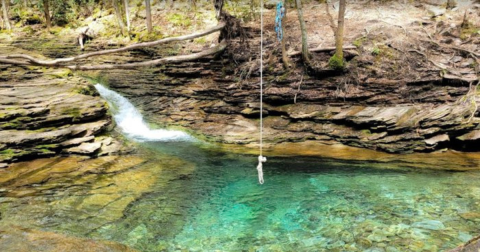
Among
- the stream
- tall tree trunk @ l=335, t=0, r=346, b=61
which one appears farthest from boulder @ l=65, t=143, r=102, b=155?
tall tree trunk @ l=335, t=0, r=346, b=61

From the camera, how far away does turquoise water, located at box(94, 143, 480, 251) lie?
18.3 feet

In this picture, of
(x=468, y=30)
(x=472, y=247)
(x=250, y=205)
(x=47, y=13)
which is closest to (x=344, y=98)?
(x=468, y=30)

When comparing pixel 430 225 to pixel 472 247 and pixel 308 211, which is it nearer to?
pixel 308 211

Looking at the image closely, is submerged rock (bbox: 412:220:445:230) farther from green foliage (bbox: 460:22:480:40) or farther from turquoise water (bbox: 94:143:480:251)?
green foliage (bbox: 460:22:480:40)

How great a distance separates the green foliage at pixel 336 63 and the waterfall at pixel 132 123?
258 inches

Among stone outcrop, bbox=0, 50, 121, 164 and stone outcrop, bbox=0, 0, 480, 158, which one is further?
stone outcrop, bbox=0, 0, 480, 158

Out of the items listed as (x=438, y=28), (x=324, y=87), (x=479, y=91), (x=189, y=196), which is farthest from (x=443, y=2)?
(x=189, y=196)

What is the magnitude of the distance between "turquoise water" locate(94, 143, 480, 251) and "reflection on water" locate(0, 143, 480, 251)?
2cm

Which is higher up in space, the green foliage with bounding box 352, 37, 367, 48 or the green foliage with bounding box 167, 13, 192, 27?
the green foliage with bounding box 167, 13, 192, 27

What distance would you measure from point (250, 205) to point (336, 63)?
761 cm

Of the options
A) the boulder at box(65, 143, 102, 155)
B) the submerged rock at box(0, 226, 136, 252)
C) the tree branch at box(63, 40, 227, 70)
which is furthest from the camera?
the boulder at box(65, 143, 102, 155)

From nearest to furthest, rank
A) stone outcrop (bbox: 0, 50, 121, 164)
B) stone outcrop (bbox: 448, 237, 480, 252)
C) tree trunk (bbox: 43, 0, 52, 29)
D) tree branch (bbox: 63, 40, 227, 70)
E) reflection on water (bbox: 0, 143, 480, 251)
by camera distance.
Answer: stone outcrop (bbox: 448, 237, 480, 252)
tree branch (bbox: 63, 40, 227, 70)
reflection on water (bbox: 0, 143, 480, 251)
stone outcrop (bbox: 0, 50, 121, 164)
tree trunk (bbox: 43, 0, 52, 29)

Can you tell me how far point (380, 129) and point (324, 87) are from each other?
2957 millimetres

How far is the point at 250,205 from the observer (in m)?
7.36
